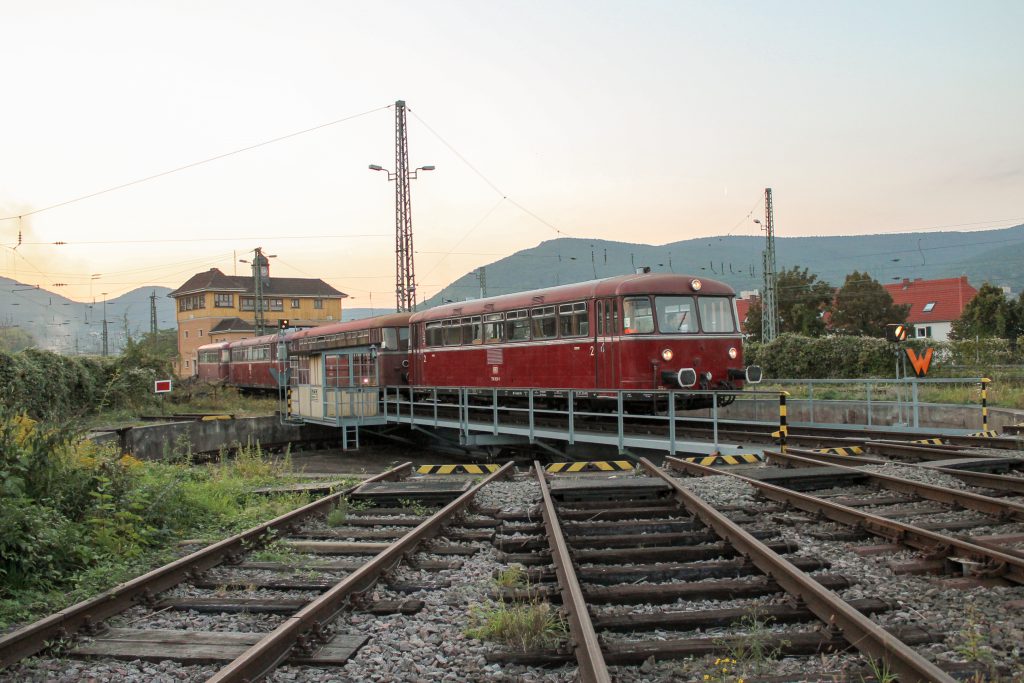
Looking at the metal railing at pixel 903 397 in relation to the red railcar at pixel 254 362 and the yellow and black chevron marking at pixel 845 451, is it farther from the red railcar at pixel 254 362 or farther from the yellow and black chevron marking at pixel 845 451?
the red railcar at pixel 254 362

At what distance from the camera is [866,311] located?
53.6 m

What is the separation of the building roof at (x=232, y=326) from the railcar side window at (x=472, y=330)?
195ft

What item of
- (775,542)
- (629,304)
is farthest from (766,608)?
(629,304)

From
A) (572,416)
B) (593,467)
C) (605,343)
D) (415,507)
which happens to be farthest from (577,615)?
(605,343)

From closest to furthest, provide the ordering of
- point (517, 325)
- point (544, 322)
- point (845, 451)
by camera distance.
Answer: point (845, 451)
point (544, 322)
point (517, 325)

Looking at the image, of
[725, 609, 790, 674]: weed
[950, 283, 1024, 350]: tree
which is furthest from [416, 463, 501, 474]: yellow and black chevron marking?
[950, 283, 1024, 350]: tree

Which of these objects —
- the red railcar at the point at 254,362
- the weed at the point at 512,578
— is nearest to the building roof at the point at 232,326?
the red railcar at the point at 254,362

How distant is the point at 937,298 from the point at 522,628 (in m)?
84.6

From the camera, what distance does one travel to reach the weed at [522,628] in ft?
14.0

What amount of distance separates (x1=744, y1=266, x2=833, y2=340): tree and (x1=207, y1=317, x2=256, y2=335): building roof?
1883 inches

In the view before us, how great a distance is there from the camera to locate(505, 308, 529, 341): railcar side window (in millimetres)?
17641

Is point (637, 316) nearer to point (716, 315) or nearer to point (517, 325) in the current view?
point (716, 315)

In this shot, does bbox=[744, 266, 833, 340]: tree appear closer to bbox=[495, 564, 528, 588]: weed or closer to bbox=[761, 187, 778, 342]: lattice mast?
bbox=[761, 187, 778, 342]: lattice mast

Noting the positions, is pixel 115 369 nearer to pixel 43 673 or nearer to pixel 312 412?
pixel 312 412
